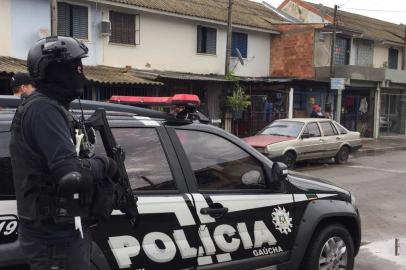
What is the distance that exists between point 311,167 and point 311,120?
1.31 meters

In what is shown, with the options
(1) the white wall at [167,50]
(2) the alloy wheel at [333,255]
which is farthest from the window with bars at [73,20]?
(2) the alloy wheel at [333,255]

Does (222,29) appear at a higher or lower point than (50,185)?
higher

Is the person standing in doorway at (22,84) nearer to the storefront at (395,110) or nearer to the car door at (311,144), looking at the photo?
the car door at (311,144)

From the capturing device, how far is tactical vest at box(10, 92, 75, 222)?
7.63 feet

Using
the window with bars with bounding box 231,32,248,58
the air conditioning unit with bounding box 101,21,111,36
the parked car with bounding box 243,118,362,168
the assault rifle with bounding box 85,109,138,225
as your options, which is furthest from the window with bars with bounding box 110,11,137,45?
the assault rifle with bounding box 85,109,138,225

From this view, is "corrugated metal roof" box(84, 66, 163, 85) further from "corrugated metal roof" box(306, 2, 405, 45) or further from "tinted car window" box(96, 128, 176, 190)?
"corrugated metal roof" box(306, 2, 405, 45)

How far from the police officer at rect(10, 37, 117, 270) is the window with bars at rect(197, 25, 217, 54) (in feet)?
63.1

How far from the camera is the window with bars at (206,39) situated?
21.4 metres

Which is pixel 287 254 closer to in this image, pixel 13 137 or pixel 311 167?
pixel 13 137

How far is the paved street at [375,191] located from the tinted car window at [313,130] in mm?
938

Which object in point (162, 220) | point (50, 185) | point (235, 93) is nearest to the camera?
point (50, 185)

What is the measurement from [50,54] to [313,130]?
1240cm

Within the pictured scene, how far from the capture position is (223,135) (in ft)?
13.0

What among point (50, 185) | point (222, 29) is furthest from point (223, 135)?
point (222, 29)
